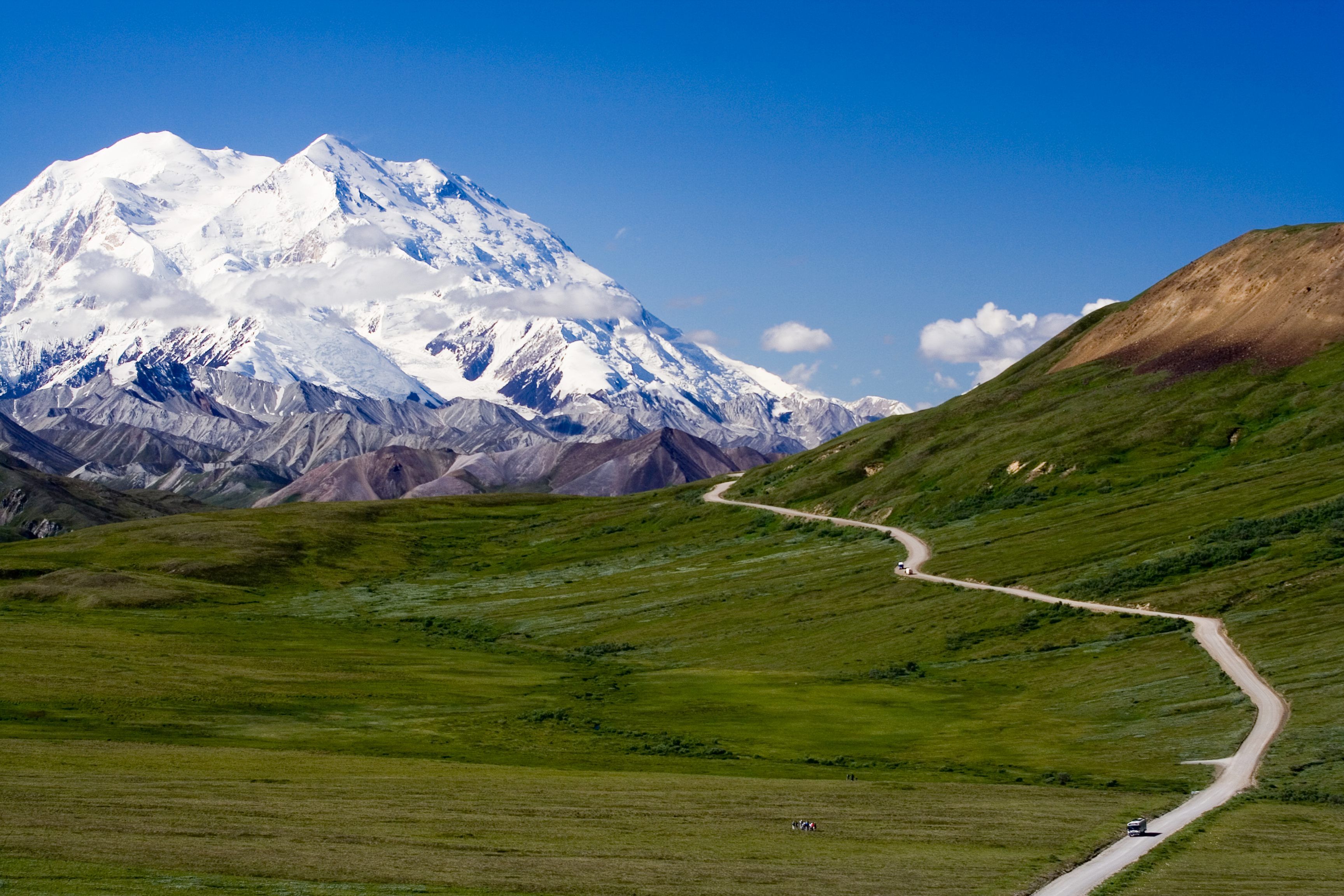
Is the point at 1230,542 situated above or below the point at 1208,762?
above

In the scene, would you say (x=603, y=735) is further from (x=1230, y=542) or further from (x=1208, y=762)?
(x=1230, y=542)

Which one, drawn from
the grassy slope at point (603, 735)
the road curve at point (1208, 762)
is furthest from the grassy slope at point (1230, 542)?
the grassy slope at point (603, 735)

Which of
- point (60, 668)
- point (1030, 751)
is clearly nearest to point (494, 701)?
point (60, 668)

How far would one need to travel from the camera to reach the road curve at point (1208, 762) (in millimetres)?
49906

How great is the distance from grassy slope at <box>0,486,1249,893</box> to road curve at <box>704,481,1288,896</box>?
1.70 m

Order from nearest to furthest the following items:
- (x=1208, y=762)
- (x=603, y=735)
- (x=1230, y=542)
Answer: (x=1208, y=762)
(x=603, y=735)
(x=1230, y=542)

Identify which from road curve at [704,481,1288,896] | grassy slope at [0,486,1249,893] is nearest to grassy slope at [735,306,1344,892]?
road curve at [704,481,1288,896]

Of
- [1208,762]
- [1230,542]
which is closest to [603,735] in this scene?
[1208,762]

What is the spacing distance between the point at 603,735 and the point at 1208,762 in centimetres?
4145

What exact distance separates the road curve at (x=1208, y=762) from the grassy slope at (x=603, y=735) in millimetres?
1702

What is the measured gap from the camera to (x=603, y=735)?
92500 mm

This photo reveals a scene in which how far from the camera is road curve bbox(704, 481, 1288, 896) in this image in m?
49.9

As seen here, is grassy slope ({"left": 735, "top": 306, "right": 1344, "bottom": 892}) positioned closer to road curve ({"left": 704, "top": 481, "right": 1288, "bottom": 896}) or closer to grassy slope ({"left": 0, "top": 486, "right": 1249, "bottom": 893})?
road curve ({"left": 704, "top": 481, "right": 1288, "bottom": 896})

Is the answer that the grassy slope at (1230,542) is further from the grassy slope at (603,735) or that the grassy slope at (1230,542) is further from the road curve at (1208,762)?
the grassy slope at (603,735)
